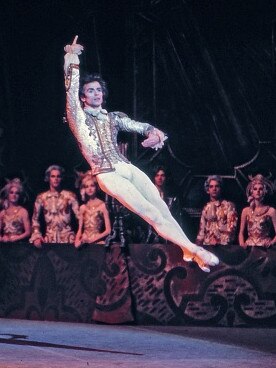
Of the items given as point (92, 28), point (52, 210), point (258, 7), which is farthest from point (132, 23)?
point (52, 210)

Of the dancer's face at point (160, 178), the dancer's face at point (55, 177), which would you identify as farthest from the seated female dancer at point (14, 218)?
the dancer's face at point (160, 178)

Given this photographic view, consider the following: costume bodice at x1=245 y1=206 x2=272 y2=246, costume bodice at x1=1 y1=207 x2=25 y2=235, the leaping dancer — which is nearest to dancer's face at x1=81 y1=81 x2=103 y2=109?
the leaping dancer

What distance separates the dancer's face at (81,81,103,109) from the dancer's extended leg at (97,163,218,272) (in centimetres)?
55

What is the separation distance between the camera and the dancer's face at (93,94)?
798 centimetres

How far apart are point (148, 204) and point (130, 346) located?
3.84 feet

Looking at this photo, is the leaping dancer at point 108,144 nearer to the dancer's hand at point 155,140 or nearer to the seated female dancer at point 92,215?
the dancer's hand at point 155,140

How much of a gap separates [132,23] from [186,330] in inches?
143

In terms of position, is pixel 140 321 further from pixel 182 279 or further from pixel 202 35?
pixel 202 35

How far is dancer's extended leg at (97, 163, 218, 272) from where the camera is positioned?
7.59m

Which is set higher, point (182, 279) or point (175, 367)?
point (182, 279)

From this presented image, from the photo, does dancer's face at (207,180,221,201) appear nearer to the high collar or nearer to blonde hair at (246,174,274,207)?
blonde hair at (246,174,274,207)

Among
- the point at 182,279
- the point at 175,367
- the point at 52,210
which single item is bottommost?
the point at 175,367

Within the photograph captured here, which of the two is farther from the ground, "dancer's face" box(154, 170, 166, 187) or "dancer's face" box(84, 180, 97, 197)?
"dancer's face" box(154, 170, 166, 187)

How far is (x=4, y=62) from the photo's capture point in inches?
435
